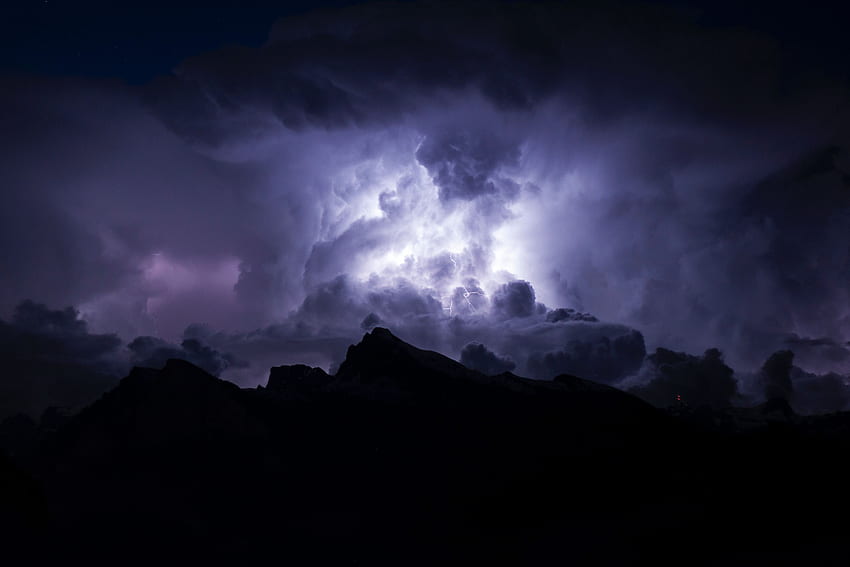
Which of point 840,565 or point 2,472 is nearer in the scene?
point 2,472

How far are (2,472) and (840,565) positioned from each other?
9414 inches

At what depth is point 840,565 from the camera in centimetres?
19988

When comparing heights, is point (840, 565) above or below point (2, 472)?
below

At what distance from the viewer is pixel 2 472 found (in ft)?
600
